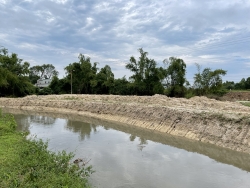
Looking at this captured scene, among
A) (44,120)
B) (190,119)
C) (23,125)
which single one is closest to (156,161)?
(190,119)

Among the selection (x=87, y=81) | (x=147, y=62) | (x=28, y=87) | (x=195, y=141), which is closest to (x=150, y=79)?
(x=147, y=62)

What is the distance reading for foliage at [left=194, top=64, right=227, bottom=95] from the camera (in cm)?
3605

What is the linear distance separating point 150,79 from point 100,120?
63.1 feet

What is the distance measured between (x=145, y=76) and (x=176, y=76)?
5.27m

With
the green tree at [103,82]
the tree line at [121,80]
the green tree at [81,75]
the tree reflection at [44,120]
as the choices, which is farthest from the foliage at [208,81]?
the tree reflection at [44,120]

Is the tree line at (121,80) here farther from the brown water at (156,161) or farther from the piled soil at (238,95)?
the brown water at (156,161)

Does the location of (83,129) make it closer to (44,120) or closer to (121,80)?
(44,120)

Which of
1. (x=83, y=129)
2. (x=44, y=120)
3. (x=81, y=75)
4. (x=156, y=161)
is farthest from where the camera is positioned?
(x=81, y=75)

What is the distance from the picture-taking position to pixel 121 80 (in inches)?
1766

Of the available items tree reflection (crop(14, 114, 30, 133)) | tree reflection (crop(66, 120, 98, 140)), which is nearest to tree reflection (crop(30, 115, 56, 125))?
tree reflection (crop(14, 114, 30, 133))

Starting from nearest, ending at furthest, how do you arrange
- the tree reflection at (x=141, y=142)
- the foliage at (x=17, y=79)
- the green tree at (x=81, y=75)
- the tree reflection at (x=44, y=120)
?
the tree reflection at (x=141, y=142)
the tree reflection at (x=44, y=120)
the foliage at (x=17, y=79)
the green tree at (x=81, y=75)

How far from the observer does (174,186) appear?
22.8 ft

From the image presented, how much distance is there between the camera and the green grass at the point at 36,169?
5.38 meters

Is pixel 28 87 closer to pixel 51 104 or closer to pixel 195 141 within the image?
pixel 51 104
